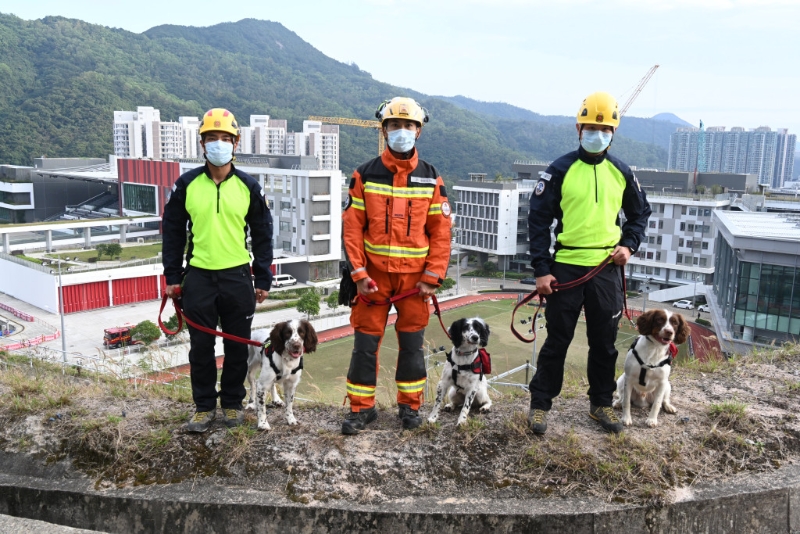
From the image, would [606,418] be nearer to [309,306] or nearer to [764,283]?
[764,283]

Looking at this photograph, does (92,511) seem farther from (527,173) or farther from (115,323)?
(527,173)

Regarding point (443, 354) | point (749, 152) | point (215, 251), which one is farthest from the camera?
point (749, 152)

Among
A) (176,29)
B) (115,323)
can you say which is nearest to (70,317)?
(115,323)

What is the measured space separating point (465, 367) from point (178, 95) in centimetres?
13958

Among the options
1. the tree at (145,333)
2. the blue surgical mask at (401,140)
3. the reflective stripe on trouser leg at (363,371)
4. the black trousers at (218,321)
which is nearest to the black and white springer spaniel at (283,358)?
the black trousers at (218,321)

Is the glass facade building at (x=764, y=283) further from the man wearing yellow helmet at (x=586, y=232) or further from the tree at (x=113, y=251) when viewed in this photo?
the tree at (x=113, y=251)

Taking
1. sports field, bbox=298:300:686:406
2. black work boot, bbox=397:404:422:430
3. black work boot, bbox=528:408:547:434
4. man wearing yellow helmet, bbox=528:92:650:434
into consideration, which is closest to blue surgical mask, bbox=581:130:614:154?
man wearing yellow helmet, bbox=528:92:650:434

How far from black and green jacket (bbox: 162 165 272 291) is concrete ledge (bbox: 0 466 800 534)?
54.2 inches

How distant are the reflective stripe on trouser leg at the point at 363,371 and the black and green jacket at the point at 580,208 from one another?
1.20m

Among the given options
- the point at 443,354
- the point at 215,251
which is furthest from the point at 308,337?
the point at 443,354

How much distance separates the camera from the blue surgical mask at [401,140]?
4.09 meters

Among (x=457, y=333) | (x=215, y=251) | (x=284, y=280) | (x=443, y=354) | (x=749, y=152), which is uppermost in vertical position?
(x=749, y=152)

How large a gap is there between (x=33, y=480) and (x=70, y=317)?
3195 cm

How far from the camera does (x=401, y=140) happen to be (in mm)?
4090
